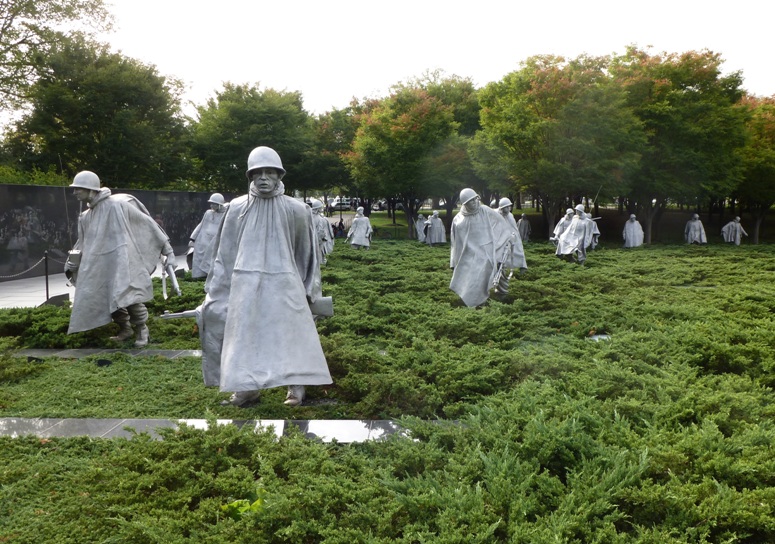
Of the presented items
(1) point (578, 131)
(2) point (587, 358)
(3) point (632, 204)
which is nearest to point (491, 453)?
(2) point (587, 358)

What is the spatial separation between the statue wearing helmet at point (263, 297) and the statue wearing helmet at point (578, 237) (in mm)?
15111

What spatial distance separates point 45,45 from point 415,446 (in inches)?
1303

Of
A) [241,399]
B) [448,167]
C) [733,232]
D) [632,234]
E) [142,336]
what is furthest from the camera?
[448,167]

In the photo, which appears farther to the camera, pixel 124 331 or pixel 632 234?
pixel 632 234

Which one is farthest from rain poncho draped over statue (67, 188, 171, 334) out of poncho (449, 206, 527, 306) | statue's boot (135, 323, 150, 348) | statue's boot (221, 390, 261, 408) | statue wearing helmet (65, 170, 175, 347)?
poncho (449, 206, 527, 306)

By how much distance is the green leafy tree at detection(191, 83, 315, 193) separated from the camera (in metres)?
38.5

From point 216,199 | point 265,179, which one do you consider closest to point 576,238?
point 216,199

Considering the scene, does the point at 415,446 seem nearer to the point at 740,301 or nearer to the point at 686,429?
the point at 686,429

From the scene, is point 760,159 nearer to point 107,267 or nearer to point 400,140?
point 400,140

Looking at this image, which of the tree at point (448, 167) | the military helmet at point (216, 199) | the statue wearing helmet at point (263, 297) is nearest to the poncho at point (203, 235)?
the military helmet at point (216, 199)

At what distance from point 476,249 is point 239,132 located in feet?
104

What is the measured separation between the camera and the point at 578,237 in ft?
64.6

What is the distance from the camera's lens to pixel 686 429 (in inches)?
156

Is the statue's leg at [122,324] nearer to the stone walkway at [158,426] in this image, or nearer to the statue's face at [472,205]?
the stone walkway at [158,426]
